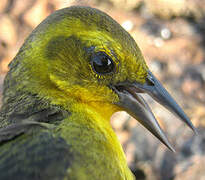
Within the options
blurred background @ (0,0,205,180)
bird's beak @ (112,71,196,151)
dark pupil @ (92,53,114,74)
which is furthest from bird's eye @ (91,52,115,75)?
blurred background @ (0,0,205,180)

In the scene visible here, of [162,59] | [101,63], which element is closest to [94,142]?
[101,63]

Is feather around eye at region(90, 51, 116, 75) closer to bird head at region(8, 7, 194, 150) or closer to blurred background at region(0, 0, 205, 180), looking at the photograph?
bird head at region(8, 7, 194, 150)

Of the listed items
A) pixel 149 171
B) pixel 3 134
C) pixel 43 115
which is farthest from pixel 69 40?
pixel 149 171

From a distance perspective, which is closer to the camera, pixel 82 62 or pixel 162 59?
pixel 82 62

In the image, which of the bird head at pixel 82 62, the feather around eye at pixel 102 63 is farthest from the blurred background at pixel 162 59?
the feather around eye at pixel 102 63

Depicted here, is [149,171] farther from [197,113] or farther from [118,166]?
[118,166]

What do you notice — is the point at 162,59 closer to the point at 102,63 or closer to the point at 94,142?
the point at 102,63

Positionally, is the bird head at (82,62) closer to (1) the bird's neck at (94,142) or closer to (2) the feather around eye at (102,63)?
(2) the feather around eye at (102,63)
